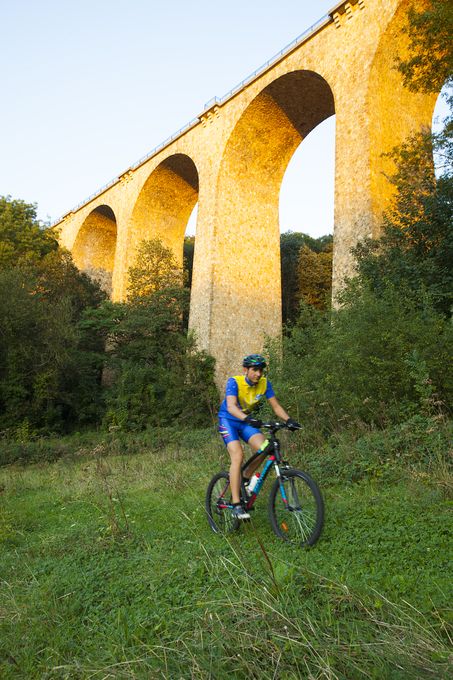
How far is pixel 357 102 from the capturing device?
14867mm

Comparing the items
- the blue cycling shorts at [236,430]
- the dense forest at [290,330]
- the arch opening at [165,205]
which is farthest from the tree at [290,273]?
the blue cycling shorts at [236,430]

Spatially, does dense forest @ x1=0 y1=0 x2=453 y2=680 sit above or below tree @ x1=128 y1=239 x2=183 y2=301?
below

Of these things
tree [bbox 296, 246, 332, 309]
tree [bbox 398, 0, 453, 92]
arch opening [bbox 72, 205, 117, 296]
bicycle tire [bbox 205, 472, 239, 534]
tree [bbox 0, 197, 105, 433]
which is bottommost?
bicycle tire [bbox 205, 472, 239, 534]

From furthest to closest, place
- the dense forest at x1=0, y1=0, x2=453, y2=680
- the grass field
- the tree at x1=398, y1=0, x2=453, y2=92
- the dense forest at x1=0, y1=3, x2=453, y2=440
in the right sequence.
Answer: the tree at x1=398, y1=0, x2=453, y2=92
the dense forest at x1=0, y1=3, x2=453, y2=440
the dense forest at x1=0, y1=0, x2=453, y2=680
the grass field

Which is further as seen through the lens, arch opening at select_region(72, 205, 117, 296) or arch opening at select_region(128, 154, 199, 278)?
arch opening at select_region(72, 205, 117, 296)

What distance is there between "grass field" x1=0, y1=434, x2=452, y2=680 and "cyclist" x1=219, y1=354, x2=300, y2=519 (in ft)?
1.64

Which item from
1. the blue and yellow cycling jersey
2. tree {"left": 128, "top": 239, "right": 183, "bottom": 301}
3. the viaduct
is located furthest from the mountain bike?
tree {"left": 128, "top": 239, "right": 183, "bottom": 301}

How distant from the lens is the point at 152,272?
23.3m

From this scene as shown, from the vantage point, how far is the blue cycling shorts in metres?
4.15

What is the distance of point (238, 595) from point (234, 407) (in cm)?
156

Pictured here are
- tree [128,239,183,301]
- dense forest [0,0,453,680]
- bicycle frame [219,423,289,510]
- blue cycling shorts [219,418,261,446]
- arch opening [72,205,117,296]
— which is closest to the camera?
dense forest [0,0,453,680]

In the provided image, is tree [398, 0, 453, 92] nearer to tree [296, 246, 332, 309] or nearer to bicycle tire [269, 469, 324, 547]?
bicycle tire [269, 469, 324, 547]

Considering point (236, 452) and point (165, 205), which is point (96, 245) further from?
point (236, 452)

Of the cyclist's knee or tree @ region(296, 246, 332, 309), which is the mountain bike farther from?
tree @ region(296, 246, 332, 309)
